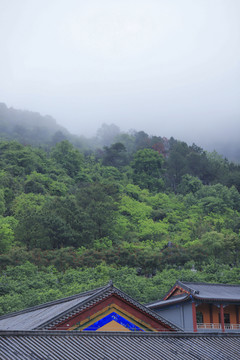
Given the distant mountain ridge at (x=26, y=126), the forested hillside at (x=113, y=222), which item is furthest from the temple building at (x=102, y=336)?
the distant mountain ridge at (x=26, y=126)

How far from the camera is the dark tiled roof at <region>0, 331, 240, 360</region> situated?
52.7 ft

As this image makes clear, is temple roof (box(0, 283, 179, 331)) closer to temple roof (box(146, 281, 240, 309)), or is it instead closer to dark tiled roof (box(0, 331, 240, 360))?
dark tiled roof (box(0, 331, 240, 360))

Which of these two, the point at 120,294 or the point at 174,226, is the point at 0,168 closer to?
the point at 174,226

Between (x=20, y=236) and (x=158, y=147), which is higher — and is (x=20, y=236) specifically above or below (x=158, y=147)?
below

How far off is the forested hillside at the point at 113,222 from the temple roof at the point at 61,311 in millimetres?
9437

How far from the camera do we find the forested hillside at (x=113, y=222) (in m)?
43.3

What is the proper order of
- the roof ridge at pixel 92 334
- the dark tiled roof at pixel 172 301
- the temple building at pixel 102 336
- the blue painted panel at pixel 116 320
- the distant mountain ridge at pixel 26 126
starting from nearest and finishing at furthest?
the temple building at pixel 102 336 < the roof ridge at pixel 92 334 < the blue painted panel at pixel 116 320 < the dark tiled roof at pixel 172 301 < the distant mountain ridge at pixel 26 126

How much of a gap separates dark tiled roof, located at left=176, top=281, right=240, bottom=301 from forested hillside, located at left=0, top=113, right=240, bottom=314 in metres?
6.52

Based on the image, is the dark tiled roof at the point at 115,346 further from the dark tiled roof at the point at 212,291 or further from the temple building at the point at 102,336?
the dark tiled roof at the point at 212,291

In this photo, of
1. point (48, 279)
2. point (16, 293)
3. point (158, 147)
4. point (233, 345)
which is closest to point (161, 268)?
point (48, 279)

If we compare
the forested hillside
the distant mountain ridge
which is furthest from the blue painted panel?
the distant mountain ridge

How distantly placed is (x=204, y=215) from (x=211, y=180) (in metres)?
22.8

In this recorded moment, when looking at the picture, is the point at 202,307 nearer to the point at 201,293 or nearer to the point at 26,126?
the point at 201,293

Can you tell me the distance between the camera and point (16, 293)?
38281mm
